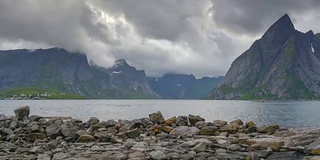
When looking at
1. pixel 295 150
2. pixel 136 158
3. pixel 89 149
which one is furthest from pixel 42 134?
pixel 295 150

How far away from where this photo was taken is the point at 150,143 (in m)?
22.7

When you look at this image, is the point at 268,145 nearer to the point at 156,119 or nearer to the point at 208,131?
the point at 208,131

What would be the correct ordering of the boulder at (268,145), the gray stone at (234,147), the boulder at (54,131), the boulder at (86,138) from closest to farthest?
1. the boulder at (268,145)
2. the gray stone at (234,147)
3. the boulder at (86,138)
4. the boulder at (54,131)

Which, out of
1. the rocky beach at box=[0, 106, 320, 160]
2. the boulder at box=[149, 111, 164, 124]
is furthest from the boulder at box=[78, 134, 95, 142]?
the boulder at box=[149, 111, 164, 124]

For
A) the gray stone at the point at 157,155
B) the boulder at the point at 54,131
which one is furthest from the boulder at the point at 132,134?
the gray stone at the point at 157,155

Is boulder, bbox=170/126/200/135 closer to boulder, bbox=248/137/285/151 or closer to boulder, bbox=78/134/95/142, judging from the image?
boulder, bbox=78/134/95/142

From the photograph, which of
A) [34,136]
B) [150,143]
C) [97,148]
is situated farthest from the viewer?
[34,136]

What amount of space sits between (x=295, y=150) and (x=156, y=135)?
11.8 metres

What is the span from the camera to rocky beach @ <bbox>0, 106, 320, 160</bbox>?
18.0m

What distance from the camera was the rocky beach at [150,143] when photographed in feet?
59.2

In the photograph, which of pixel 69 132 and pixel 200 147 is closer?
pixel 200 147

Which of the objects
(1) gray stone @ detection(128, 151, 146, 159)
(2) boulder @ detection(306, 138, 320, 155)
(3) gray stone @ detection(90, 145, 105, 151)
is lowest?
(1) gray stone @ detection(128, 151, 146, 159)

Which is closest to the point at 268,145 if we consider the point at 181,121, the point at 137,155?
the point at 137,155

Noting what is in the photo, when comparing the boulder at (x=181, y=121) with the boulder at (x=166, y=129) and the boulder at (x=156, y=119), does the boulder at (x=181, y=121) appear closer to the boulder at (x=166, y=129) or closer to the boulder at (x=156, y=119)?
the boulder at (x=156, y=119)
